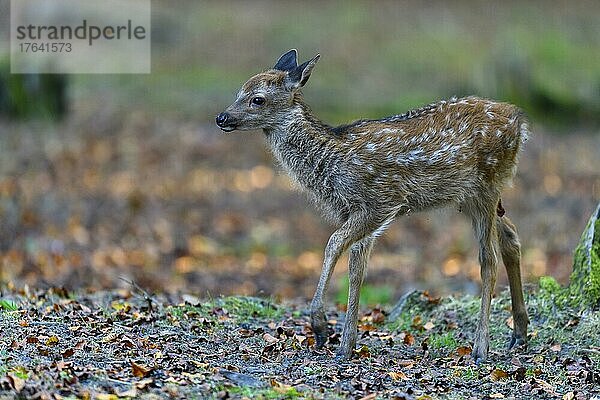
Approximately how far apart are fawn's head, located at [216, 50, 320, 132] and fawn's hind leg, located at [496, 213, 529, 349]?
214 cm

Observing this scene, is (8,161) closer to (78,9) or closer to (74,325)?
(74,325)

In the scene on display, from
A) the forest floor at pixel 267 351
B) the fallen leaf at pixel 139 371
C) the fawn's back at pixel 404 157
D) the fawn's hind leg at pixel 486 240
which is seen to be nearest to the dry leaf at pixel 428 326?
the forest floor at pixel 267 351

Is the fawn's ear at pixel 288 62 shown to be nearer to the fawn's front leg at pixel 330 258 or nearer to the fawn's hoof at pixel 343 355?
the fawn's front leg at pixel 330 258

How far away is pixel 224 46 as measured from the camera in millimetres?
A: 29391

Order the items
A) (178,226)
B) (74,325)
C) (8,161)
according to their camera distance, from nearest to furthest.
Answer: (74,325) → (178,226) → (8,161)

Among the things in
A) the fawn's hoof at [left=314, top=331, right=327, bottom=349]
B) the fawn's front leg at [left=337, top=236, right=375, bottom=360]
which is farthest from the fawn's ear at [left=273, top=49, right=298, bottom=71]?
the fawn's hoof at [left=314, top=331, right=327, bottom=349]

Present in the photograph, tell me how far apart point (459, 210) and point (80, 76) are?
17598 mm

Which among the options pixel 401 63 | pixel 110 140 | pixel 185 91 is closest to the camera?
pixel 110 140

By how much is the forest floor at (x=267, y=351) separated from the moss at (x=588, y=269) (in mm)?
182

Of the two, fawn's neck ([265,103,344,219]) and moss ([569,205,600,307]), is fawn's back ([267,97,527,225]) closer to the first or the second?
fawn's neck ([265,103,344,219])

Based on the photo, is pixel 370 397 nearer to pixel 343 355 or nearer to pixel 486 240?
pixel 343 355

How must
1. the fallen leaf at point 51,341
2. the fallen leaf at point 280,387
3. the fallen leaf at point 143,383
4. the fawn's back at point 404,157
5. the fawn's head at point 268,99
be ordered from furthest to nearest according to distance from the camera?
the fawn's head at point 268,99
the fawn's back at point 404,157
the fallen leaf at point 51,341
the fallen leaf at point 280,387
the fallen leaf at point 143,383

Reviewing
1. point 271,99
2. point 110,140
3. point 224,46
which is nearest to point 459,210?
point 271,99

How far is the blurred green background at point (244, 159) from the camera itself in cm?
1417
